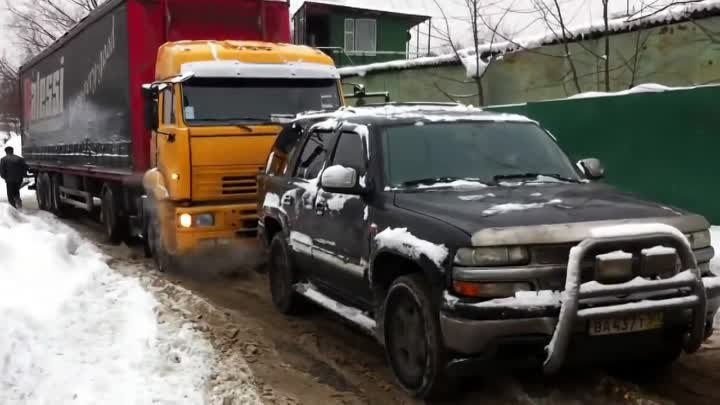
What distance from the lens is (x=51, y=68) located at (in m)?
16.1

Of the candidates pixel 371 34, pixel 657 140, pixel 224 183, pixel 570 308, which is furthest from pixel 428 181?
pixel 371 34

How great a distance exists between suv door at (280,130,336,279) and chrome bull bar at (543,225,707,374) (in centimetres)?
273

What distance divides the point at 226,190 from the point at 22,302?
127 inches

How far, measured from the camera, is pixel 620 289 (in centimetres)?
410

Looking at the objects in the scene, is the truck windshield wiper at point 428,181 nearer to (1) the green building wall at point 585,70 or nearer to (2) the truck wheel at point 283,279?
(2) the truck wheel at point 283,279

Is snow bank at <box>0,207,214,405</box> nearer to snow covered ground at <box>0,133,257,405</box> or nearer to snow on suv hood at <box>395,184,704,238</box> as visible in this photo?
snow covered ground at <box>0,133,257,405</box>

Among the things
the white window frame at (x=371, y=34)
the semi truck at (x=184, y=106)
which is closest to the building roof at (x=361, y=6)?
the white window frame at (x=371, y=34)

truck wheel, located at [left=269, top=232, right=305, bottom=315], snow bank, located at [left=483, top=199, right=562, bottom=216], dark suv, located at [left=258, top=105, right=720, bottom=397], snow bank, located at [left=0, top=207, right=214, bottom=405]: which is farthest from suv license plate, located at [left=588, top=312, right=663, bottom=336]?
truck wheel, located at [left=269, top=232, right=305, bottom=315]

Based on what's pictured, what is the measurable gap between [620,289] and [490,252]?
2.39 feet

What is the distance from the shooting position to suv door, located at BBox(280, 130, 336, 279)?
21.2 feet

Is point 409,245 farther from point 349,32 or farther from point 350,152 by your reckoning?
point 349,32

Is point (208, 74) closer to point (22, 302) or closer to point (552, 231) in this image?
point (22, 302)

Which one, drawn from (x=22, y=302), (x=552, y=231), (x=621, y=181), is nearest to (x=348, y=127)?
(x=552, y=231)

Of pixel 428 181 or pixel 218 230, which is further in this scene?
pixel 218 230
